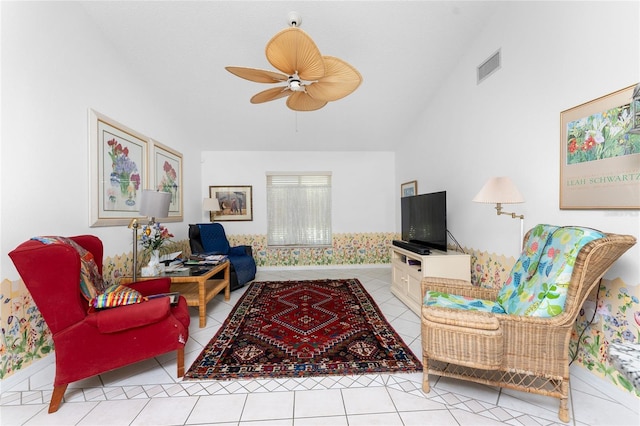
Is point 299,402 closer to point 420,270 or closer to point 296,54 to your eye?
point 420,270

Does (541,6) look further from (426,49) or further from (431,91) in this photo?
(431,91)

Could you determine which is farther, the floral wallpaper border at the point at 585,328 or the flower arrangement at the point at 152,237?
the flower arrangement at the point at 152,237

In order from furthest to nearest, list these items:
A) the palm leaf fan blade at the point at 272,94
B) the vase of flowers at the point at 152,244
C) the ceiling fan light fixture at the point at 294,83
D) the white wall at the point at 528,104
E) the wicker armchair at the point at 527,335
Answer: the vase of flowers at the point at 152,244 < the palm leaf fan blade at the point at 272,94 < the ceiling fan light fixture at the point at 294,83 < the white wall at the point at 528,104 < the wicker armchair at the point at 527,335

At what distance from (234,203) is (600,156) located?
472 centimetres

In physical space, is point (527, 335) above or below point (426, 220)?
below

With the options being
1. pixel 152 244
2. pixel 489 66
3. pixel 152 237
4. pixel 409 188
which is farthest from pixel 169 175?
pixel 489 66

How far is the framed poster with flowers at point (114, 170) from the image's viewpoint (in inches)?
91.4

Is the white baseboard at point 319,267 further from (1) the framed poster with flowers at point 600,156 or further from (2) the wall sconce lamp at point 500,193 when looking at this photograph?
(1) the framed poster with flowers at point 600,156

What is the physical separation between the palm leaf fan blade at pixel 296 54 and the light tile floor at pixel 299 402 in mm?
2093

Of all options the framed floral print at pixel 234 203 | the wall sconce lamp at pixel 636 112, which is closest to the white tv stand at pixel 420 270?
the wall sconce lamp at pixel 636 112

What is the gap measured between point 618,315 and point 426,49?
2.81 meters

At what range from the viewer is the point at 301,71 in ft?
5.79

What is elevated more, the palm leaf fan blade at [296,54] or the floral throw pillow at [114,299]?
the palm leaf fan blade at [296,54]

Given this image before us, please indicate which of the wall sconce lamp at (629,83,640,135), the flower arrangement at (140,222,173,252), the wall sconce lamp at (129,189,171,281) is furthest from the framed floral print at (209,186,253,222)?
the wall sconce lamp at (629,83,640,135)
